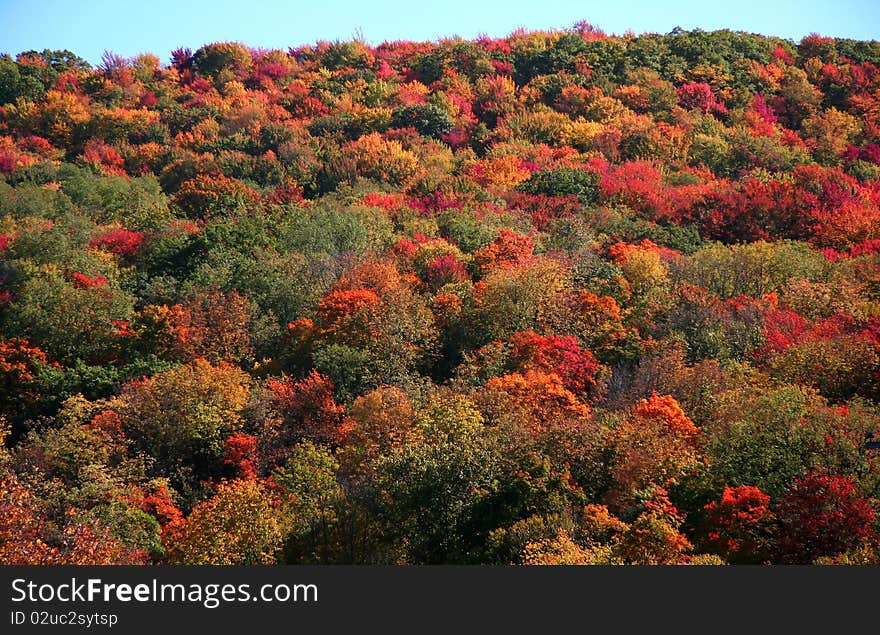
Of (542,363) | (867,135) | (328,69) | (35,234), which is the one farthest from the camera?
(328,69)

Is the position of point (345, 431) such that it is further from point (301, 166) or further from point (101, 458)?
point (301, 166)

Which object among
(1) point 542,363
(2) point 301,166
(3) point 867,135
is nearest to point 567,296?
(1) point 542,363

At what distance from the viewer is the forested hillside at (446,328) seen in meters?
41.2

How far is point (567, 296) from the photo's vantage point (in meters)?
66.5

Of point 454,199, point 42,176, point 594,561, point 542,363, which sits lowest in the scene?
point 594,561

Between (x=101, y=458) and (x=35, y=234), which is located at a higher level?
(x=35, y=234)

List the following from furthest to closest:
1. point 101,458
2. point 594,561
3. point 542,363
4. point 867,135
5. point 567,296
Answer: point 867,135, point 567,296, point 542,363, point 101,458, point 594,561

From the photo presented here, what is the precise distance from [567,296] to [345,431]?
1962 cm

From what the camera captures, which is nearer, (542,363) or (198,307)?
(542,363)

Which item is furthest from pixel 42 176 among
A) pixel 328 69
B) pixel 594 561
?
pixel 594 561

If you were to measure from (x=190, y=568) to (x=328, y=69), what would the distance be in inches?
4638

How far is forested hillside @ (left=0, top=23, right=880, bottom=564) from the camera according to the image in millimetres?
41188

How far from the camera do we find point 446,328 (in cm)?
6556

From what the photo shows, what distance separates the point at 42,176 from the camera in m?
105
